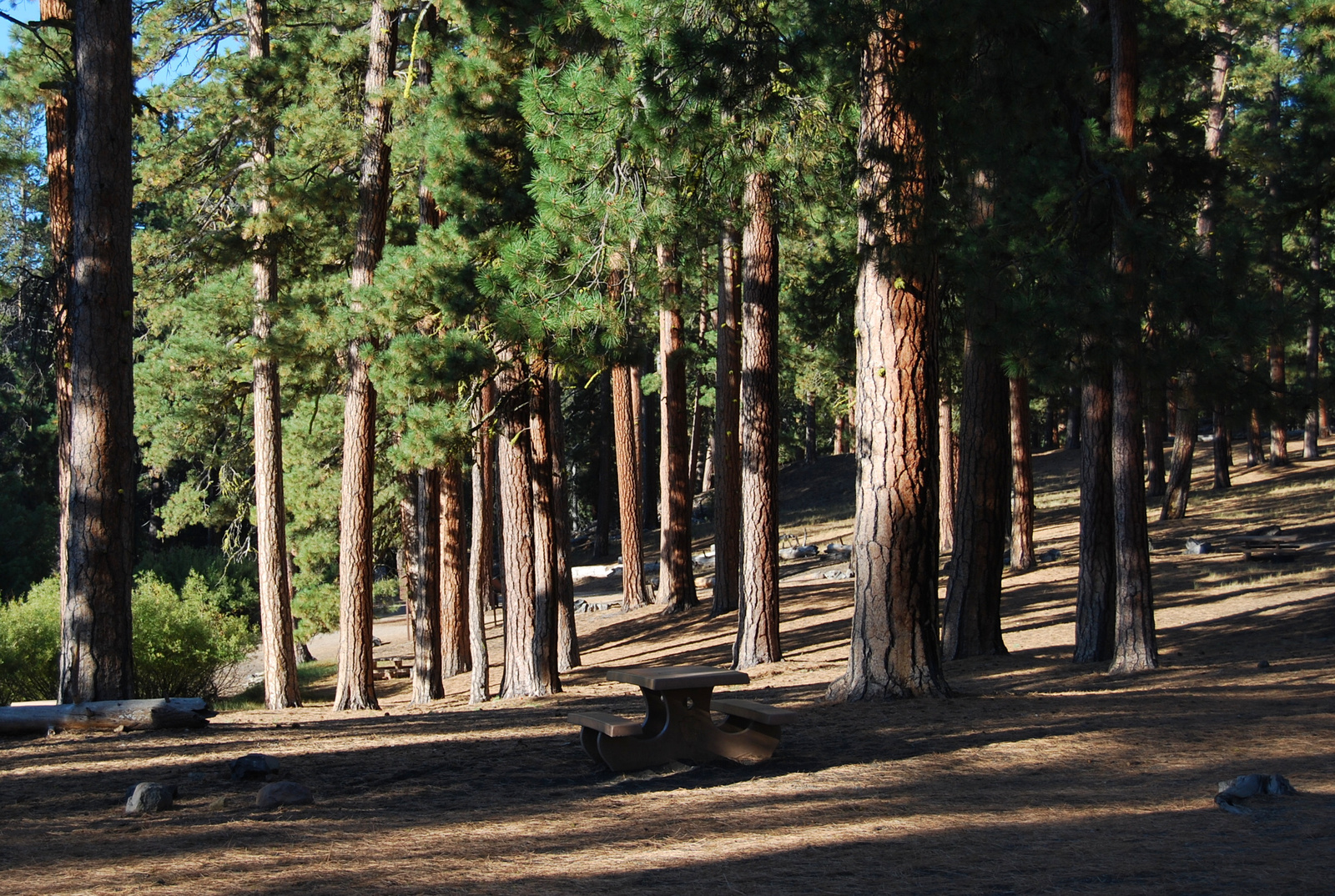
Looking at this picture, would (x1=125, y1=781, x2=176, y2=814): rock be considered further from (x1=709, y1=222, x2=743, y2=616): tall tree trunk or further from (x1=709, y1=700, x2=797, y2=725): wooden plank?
(x1=709, y1=222, x2=743, y2=616): tall tree trunk

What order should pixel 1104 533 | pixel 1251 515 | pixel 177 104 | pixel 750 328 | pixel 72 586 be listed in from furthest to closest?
pixel 1251 515, pixel 177 104, pixel 750 328, pixel 1104 533, pixel 72 586

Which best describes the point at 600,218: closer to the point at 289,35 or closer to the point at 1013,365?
the point at 1013,365

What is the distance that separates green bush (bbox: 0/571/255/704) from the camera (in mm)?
14406

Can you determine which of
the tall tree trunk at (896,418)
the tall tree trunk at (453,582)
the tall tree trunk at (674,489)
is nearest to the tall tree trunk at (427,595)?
the tall tree trunk at (453,582)

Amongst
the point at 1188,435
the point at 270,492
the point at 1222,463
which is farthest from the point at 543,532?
the point at 1222,463

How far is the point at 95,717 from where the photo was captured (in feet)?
24.7

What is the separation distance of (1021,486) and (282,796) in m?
15.4

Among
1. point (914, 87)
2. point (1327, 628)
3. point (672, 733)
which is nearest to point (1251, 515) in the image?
point (1327, 628)

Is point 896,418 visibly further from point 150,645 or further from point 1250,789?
point 150,645

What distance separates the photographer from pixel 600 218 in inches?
369

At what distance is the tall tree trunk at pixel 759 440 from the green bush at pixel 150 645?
7.98 m

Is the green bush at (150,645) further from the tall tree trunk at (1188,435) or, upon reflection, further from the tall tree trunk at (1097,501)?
the tall tree trunk at (1188,435)

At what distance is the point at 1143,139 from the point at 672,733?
9373 mm

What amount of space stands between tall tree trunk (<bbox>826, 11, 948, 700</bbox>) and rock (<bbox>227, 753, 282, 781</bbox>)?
4.21 metres
